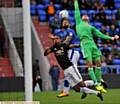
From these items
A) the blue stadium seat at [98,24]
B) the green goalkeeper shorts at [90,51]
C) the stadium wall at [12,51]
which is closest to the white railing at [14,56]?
the stadium wall at [12,51]

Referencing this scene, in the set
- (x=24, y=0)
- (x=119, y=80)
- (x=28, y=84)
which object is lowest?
(x=119, y=80)

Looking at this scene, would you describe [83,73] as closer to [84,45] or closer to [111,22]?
[111,22]

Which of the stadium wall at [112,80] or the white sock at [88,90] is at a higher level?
the white sock at [88,90]

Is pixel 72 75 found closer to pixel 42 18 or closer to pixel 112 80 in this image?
pixel 112 80

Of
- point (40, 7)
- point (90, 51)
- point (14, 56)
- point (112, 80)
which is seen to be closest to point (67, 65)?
point (90, 51)

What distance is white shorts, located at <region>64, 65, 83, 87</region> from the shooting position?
15.2m

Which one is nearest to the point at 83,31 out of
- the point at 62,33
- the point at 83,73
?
the point at 83,73

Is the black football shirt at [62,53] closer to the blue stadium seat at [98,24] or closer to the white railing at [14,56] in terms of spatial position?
the white railing at [14,56]

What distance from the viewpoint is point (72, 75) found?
15203 millimetres

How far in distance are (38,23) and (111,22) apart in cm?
395

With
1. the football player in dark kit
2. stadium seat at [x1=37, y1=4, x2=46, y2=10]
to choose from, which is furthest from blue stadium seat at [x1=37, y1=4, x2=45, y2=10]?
the football player in dark kit

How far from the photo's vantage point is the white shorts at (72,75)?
15.2m

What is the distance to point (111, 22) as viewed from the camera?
31.8m

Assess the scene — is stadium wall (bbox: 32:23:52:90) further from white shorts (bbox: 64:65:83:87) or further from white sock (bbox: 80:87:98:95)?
white sock (bbox: 80:87:98:95)
